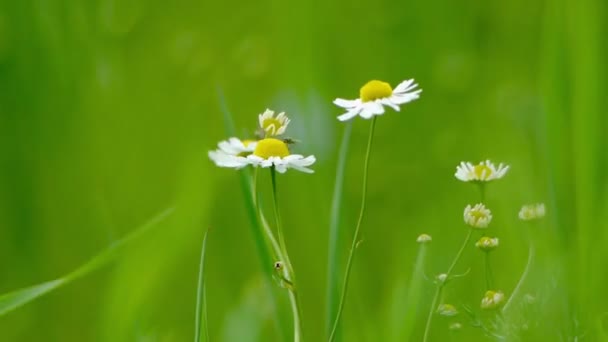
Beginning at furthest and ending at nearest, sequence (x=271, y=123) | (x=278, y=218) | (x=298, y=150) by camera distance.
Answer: (x=298, y=150) < (x=271, y=123) < (x=278, y=218)

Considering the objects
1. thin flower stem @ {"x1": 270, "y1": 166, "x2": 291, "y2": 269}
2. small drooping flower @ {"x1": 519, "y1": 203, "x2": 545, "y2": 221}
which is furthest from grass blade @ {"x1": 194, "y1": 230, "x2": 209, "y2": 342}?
small drooping flower @ {"x1": 519, "y1": 203, "x2": 545, "y2": 221}

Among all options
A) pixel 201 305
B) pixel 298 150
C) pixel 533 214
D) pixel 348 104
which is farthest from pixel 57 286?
pixel 298 150

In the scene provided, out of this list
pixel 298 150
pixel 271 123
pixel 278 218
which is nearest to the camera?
pixel 278 218

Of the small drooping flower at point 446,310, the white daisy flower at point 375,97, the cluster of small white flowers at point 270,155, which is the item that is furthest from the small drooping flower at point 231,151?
the small drooping flower at point 446,310

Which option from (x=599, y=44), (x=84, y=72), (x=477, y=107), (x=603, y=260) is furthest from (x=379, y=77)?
(x=603, y=260)

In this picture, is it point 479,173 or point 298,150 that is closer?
point 479,173

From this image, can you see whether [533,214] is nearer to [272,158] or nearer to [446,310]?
[446,310]

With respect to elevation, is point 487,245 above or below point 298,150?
below
